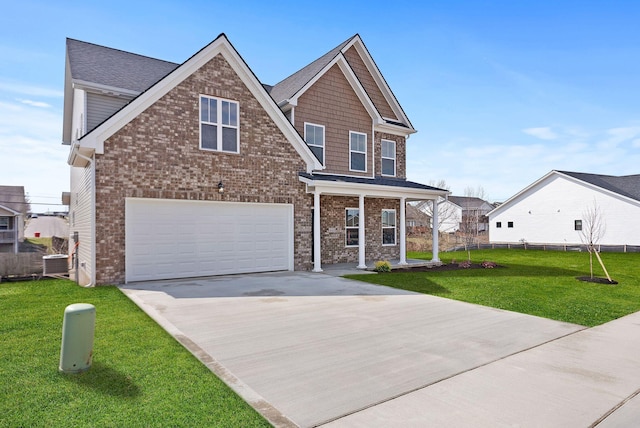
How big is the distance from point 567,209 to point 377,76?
20298mm

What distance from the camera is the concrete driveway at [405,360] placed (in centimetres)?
350

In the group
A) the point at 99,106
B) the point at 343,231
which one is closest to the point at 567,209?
the point at 343,231

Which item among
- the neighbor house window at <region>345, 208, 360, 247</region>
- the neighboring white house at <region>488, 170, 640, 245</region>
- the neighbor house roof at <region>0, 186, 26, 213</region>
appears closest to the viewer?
the neighbor house window at <region>345, 208, 360, 247</region>

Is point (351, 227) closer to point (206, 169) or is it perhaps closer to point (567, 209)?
point (206, 169)

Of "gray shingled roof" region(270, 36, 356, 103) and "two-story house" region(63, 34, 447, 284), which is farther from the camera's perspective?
"gray shingled roof" region(270, 36, 356, 103)

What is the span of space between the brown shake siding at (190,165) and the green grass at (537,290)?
4482 millimetres

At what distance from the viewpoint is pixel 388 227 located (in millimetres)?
18453

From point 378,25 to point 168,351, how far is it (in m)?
14.9

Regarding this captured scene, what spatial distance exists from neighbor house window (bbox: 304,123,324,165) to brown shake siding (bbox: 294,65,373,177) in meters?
0.20

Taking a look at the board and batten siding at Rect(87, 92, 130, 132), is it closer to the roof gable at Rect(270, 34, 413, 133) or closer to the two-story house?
the two-story house

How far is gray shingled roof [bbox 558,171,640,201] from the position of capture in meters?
27.1

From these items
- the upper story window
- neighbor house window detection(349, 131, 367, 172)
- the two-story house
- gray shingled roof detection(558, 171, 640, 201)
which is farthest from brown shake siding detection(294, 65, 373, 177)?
gray shingled roof detection(558, 171, 640, 201)

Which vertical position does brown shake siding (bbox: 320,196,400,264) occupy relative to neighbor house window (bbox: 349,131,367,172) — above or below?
below

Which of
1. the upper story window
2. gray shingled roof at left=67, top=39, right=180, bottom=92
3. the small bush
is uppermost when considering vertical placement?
gray shingled roof at left=67, top=39, right=180, bottom=92
